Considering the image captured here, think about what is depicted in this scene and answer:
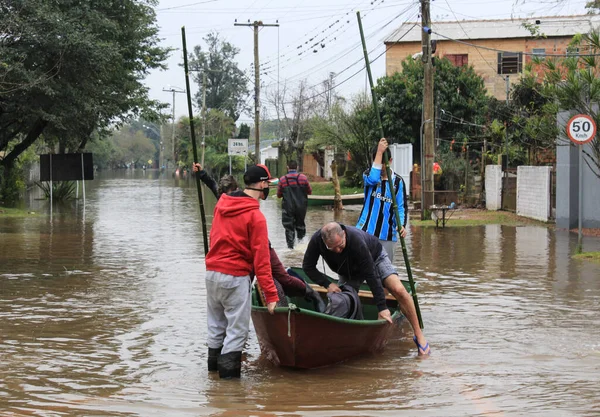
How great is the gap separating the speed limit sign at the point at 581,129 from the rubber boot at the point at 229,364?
993 centimetres

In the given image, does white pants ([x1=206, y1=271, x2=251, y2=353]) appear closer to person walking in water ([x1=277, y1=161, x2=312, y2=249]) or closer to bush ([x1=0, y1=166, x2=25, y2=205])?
person walking in water ([x1=277, y1=161, x2=312, y2=249])

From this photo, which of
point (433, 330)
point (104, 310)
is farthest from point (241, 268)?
point (104, 310)

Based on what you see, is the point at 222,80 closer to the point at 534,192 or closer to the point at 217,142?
the point at 217,142

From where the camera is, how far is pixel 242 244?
7.50 metres

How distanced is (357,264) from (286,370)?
1.19 m

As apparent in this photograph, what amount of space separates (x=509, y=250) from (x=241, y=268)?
36.2ft

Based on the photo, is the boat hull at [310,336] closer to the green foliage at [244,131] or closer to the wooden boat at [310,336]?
the wooden boat at [310,336]

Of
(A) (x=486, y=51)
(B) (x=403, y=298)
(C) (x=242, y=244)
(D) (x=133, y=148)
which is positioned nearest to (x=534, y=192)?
(B) (x=403, y=298)

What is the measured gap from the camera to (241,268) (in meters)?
7.48

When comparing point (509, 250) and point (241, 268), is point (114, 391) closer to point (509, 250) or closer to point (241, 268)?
point (241, 268)

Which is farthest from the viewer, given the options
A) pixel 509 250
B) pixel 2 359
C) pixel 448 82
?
pixel 448 82

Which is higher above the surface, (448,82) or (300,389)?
(448,82)

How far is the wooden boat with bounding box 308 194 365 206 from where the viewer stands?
33.4 m

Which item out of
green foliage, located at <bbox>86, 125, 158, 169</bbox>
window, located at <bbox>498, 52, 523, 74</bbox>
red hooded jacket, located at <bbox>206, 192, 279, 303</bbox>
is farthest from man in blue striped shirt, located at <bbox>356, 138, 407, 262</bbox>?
green foliage, located at <bbox>86, 125, 158, 169</bbox>
